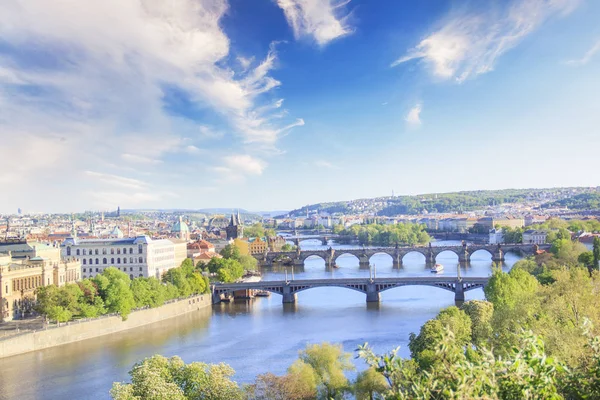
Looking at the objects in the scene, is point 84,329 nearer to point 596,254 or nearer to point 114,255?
point 114,255

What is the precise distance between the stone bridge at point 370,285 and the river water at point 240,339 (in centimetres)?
102

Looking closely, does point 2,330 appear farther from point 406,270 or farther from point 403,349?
point 406,270

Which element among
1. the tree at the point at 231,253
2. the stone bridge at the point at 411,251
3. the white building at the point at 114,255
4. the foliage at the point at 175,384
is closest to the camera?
the foliage at the point at 175,384

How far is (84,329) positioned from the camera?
33.2m

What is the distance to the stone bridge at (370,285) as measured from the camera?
4553cm

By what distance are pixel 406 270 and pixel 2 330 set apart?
150 feet

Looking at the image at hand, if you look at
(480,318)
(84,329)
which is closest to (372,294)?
(480,318)

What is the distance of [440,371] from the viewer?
6.84 meters

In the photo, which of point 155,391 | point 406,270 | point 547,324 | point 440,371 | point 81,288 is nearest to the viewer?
point 440,371

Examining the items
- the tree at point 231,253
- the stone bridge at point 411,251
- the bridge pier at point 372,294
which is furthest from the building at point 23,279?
the stone bridge at point 411,251

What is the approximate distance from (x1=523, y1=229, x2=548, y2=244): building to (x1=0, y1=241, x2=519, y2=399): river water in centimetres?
4460

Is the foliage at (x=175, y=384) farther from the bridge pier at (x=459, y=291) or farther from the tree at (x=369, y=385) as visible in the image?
the bridge pier at (x=459, y=291)

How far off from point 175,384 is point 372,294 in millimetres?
30901

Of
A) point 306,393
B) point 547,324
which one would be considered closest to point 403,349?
point 547,324
